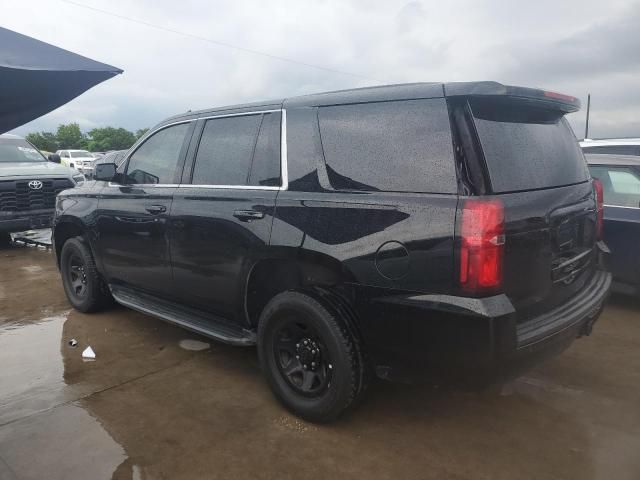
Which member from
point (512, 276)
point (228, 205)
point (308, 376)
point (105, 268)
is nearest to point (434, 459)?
point (308, 376)

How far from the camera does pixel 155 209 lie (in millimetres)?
3996

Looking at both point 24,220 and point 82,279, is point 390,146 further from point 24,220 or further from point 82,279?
point 24,220

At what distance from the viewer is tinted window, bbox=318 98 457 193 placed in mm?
2584

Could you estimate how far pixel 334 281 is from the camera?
292 centimetres

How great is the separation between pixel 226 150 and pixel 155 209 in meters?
0.77

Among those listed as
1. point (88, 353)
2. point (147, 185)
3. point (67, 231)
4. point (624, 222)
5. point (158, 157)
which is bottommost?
point (88, 353)

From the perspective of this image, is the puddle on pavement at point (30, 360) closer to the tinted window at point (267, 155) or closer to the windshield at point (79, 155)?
the tinted window at point (267, 155)

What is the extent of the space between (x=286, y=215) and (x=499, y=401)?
1.79 m

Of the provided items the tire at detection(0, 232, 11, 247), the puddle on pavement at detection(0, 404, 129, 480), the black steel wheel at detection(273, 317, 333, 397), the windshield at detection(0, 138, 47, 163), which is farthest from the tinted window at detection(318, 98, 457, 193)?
the tire at detection(0, 232, 11, 247)

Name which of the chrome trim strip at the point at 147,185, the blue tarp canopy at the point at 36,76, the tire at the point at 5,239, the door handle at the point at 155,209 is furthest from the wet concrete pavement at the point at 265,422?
the tire at the point at 5,239

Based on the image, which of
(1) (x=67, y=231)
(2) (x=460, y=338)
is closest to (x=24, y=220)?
(1) (x=67, y=231)

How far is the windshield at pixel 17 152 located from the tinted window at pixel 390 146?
810 cm

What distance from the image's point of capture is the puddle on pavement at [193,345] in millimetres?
4309

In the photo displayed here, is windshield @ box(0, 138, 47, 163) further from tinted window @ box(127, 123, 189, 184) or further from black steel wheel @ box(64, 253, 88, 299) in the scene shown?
tinted window @ box(127, 123, 189, 184)
